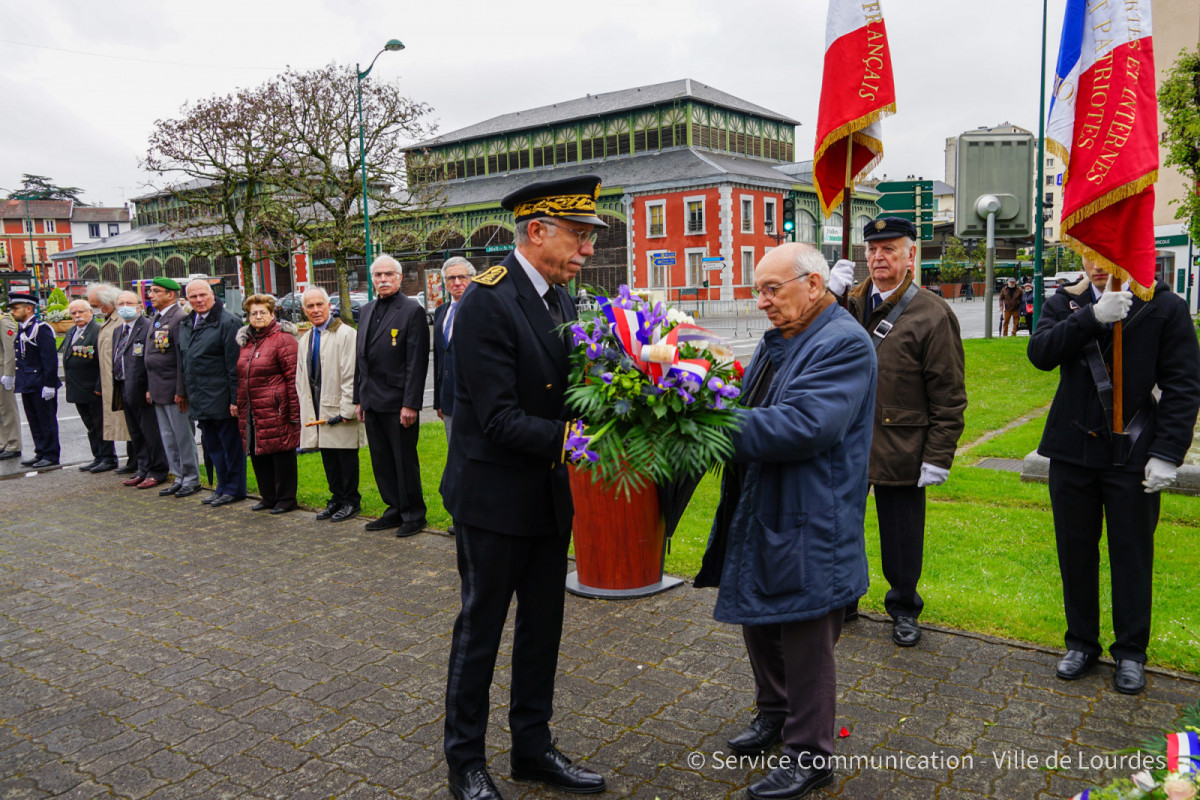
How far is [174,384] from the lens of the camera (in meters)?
8.91

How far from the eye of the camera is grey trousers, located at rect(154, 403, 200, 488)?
9.00 m

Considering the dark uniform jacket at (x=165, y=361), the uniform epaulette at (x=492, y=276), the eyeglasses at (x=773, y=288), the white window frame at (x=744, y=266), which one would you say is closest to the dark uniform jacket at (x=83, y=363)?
the dark uniform jacket at (x=165, y=361)

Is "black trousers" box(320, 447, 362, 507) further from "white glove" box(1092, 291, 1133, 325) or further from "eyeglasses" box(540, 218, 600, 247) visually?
"white glove" box(1092, 291, 1133, 325)

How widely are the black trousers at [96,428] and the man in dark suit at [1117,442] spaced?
10.8 metres

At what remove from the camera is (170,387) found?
8914 mm

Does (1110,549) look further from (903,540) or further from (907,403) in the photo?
(907,403)

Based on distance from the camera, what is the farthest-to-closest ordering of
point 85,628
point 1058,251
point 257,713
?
point 1058,251
point 85,628
point 257,713

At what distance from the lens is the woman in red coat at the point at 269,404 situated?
800cm

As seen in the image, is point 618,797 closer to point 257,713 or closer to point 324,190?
point 257,713

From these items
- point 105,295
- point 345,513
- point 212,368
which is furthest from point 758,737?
point 105,295

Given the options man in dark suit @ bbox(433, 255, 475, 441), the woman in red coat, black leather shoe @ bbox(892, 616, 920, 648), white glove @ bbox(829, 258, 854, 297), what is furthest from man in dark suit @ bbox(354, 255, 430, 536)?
black leather shoe @ bbox(892, 616, 920, 648)

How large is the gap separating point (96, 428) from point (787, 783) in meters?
10.9

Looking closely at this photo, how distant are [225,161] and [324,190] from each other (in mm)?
4269

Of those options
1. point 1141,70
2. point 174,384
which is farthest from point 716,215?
point 1141,70
